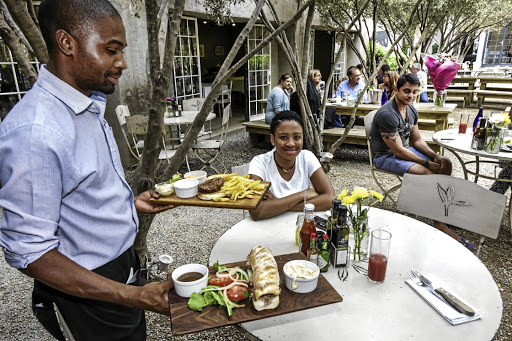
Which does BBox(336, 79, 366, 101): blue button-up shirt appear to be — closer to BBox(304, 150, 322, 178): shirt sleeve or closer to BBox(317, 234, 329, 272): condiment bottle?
BBox(304, 150, 322, 178): shirt sleeve

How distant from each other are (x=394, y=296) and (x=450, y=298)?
0.22 meters

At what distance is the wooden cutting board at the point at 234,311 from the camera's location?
1068 mm

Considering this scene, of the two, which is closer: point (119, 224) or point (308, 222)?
point (119, 224)

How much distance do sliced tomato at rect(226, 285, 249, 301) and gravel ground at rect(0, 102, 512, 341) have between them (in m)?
0.91

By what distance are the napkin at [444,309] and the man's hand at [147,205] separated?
1312 millimetres

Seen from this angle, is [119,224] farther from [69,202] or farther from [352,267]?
[352,267]

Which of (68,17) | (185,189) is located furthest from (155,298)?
(68,17)

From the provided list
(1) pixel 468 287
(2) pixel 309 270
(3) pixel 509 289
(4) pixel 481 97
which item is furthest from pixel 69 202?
(4) pixel 481 97

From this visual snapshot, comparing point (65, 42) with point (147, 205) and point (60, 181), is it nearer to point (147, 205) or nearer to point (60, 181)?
point (60, 181)

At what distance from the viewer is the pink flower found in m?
6.14

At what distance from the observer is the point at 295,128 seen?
245 cm

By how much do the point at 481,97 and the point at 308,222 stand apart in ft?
44.4

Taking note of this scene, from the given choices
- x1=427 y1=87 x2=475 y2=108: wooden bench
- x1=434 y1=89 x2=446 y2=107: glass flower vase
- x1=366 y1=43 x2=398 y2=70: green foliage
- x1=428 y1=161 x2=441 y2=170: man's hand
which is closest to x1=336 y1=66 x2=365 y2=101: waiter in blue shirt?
x1=434 y1=89 x2=446 y2=107: glass flower vase

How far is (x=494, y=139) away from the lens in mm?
3459
